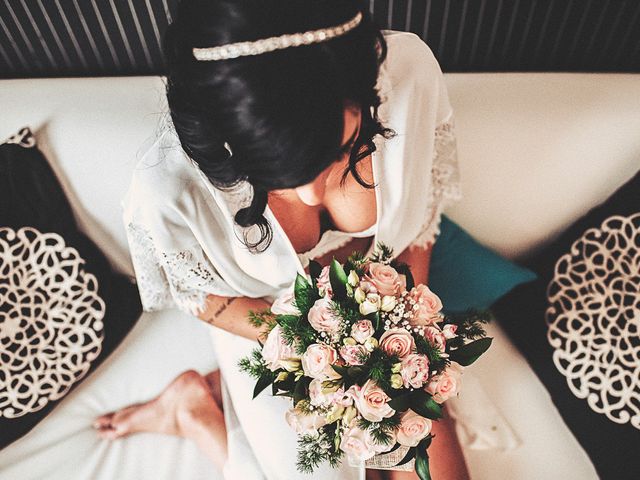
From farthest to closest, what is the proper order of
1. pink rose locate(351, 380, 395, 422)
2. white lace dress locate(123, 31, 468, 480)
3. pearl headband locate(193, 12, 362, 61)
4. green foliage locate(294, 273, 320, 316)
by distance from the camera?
white lace dress locate(123, 31, 468, 480)
green foliage locate(294, 273, 320, 316)
pink rose locate(351, 380, 395, 422)
pearl headband locate(193, 12, 362, 61)

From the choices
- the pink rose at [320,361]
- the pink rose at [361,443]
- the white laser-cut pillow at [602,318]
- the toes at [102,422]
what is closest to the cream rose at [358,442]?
the pink rose at [361,443]

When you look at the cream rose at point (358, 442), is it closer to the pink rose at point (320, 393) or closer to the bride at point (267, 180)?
the pink rose at point (320, 393)

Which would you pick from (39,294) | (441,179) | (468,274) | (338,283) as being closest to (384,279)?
(338,283)

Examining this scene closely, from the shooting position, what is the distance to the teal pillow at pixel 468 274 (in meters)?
1.34

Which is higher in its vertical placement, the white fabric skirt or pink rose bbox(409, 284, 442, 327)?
pink rose bbox(409, 284, 442, 327)

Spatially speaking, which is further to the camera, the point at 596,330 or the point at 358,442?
the point at 596,330

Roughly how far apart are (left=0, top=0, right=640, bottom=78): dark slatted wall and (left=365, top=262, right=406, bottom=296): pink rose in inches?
30.9

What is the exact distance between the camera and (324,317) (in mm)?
792

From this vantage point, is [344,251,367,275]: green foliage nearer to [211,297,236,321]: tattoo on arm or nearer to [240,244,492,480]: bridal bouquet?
[240,244,492,480]: bridal bouquet

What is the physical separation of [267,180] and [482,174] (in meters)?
0.76

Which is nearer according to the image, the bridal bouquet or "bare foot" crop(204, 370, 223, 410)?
the bridal bouquet

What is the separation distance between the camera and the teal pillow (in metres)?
1.34

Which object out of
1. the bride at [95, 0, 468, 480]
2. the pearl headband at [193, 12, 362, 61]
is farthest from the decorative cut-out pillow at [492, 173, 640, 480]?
the pearl headband at [193, 12, 362, 61]

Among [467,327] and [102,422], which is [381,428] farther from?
[102,422]
